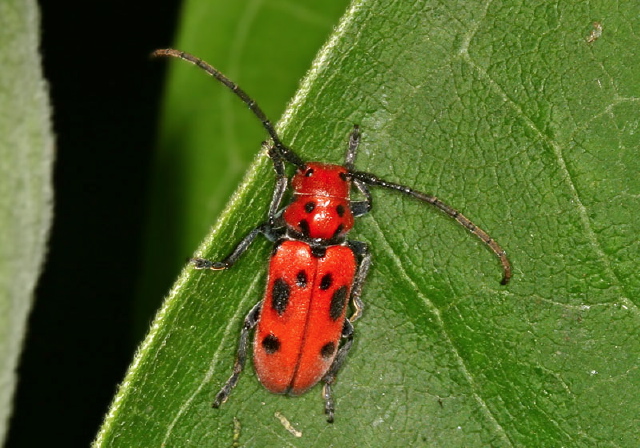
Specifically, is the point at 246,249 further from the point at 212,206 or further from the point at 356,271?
the point at 212,206

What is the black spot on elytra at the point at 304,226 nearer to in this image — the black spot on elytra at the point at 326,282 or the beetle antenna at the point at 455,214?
the black spot on elytra at the point at 326,282

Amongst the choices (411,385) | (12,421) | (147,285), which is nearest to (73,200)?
(147,285)

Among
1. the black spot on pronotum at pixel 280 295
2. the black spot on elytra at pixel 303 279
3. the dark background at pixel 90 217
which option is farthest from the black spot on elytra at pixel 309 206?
the dark background at pixel 90 217

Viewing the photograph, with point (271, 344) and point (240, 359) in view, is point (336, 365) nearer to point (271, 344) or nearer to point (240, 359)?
point (271, 344)

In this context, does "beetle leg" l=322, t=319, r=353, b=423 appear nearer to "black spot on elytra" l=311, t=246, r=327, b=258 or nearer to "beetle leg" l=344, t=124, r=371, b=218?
"black spot on elytra" l=311, t=246, r=327, b=258

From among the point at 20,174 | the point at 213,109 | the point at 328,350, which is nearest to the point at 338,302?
the point at 328,350

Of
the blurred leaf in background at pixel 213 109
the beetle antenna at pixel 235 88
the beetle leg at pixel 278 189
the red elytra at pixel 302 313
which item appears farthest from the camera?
the blurred leaf in background at pixel 213 109

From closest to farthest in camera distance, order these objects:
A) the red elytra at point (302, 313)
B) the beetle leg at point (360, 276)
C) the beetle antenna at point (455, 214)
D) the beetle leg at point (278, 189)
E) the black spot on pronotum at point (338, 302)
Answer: the beetle antenna at point (455, 214)
the beetle leg at point (278, 189)
the beetle leg at point (360, 276)
the red elytra at point (302, 313)
the black spot on pronotum at point (338, 302)
